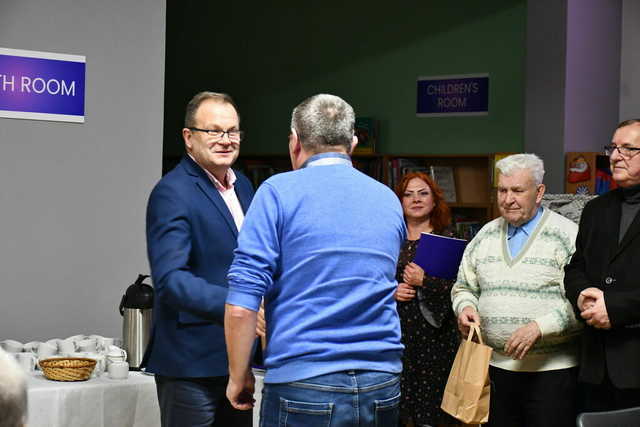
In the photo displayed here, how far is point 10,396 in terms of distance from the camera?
1.14m

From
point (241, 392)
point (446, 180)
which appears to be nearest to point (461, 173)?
point (446, 180)

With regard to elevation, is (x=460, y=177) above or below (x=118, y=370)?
above

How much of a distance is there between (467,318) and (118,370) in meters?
1.38

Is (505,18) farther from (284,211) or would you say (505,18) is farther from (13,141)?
(284,211)

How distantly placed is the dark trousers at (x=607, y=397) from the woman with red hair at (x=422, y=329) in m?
1.10

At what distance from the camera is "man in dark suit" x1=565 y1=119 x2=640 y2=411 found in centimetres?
327

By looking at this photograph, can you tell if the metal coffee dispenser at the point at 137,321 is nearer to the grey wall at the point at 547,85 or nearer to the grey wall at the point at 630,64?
the grey wall at the point at 547,85

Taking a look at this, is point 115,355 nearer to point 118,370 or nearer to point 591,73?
point 118,370

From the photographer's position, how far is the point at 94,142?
170 inches

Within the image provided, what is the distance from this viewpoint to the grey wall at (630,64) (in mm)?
7359

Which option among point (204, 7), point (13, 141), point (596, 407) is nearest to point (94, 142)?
point (13, 141)

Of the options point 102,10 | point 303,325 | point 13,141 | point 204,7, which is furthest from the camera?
point 204,7

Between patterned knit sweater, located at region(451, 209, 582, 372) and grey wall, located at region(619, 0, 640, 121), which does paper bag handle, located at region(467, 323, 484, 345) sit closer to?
patterned knit sweater, located at region(451, 209, 582, 372)

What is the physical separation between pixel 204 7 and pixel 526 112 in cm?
356
